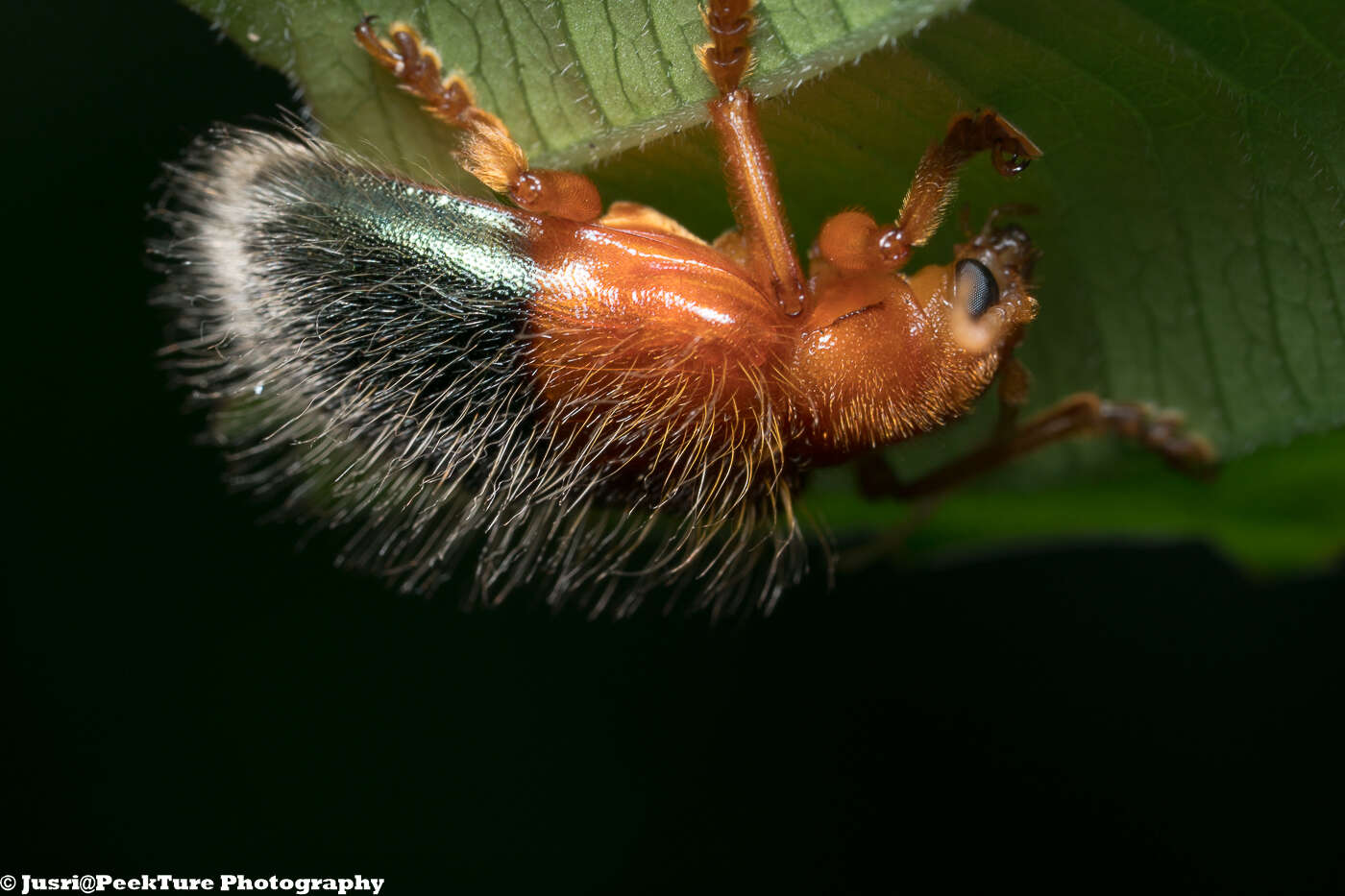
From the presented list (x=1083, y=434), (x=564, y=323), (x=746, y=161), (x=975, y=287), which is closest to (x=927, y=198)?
(x=975, y=287)

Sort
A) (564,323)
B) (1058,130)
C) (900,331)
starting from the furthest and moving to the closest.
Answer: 1. (900,331)
2. (564,323)
3. (1058,130)

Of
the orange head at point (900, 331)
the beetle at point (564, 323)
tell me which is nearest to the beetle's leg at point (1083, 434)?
the beetle at point (564, 323)

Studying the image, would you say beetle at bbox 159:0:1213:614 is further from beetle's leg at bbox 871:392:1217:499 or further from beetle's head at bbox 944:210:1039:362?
beetle's leg at bbox 871:392:1217:499

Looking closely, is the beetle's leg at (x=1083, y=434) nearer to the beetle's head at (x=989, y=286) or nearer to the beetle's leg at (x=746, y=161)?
the beetle's head at (x=989, y=286)

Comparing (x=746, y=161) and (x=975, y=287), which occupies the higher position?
(x=746, y=161)

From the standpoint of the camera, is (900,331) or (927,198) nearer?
(927,198)

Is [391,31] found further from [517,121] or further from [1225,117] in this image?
[1225,117]

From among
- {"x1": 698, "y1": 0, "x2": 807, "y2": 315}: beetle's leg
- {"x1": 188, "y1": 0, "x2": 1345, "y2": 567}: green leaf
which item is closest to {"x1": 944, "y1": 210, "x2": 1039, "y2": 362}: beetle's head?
{"x1": 188, "y1": 0, "x2": 1345, "y2": 567}: green leaf

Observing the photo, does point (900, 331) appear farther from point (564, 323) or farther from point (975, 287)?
point (564, 323)
